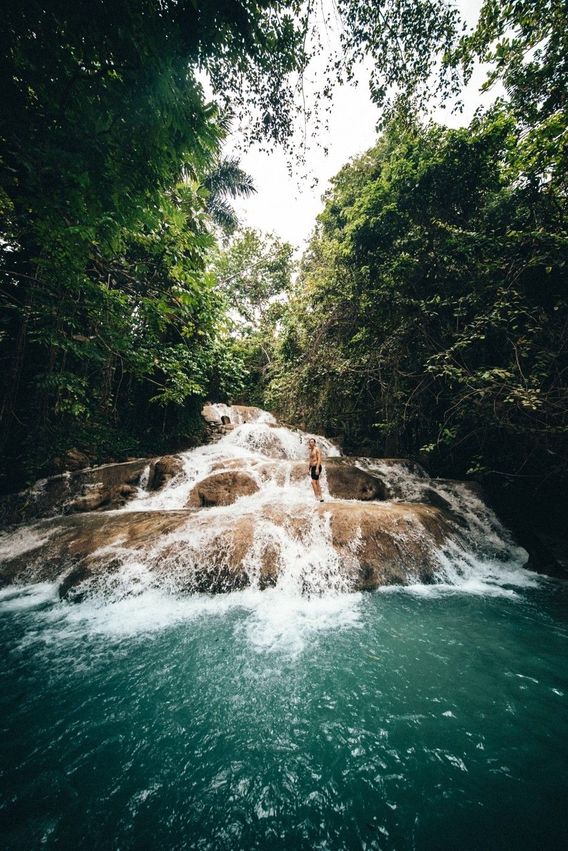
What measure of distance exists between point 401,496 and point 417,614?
14.6 ft

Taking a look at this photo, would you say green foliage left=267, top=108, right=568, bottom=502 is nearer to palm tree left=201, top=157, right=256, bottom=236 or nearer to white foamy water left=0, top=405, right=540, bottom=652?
white foamy water left=0, top=405, right=540, bottom=652

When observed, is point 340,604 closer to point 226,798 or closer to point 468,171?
point 226,798

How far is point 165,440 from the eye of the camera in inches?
488

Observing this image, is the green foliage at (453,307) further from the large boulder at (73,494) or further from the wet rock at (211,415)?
the large boulder at (73,494)

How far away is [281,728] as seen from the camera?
2.65 metres

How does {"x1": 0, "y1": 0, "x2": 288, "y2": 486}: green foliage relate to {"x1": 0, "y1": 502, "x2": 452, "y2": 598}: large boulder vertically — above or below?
above

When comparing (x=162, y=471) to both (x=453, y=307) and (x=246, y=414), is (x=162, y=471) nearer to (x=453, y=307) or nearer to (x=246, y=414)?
(x=453, y=307)

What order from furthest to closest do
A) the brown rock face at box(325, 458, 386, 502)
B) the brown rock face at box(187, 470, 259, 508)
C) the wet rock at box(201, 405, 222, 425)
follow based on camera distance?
the wet rock at box(201, 405, 222, 425) → the brown rock face at box(325, 458, 386, 502) → the brown rock face at box(187, 470, 259, 508)

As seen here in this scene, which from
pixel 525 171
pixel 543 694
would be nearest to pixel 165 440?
pixel 543 694

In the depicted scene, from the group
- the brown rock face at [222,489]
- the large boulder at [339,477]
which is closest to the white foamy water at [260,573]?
the brown rock face at [222,489]

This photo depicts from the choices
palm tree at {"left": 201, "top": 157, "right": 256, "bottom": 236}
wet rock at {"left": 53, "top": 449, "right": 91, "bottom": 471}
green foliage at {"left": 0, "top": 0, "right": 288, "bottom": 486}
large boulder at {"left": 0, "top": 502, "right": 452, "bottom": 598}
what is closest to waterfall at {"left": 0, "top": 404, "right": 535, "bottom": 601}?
large boulder at {"left": 0, "top": 502, "right": 452, "bottom": 598}

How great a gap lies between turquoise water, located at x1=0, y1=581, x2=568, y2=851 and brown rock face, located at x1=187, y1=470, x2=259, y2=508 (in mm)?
3536

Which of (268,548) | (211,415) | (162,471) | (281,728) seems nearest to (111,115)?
(281,728)

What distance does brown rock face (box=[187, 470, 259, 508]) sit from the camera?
803 cm
